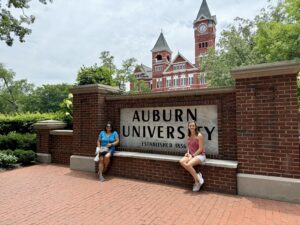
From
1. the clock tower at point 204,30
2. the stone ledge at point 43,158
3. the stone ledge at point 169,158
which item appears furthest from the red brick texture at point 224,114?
the clock tower at point 204,30

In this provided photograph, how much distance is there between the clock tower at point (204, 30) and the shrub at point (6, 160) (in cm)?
5503

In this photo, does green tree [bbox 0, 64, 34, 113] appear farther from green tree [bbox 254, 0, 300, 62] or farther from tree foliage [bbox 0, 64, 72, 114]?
green tree [bbox 254, 0, 300, 62]

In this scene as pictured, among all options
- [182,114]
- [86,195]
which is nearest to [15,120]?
[86,195]

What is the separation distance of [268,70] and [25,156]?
812cm

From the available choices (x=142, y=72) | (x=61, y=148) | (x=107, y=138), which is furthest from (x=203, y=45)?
(x=107, y=138)

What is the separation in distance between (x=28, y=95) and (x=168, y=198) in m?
60.2

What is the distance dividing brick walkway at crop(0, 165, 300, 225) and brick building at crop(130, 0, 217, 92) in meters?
48.1

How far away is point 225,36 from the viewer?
2311 cm

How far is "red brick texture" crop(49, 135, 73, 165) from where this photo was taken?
318 inches

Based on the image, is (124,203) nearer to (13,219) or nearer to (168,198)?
(168,198)

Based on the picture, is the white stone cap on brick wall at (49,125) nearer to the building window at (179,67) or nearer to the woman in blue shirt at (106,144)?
the woman in blue shirt at (106,144)

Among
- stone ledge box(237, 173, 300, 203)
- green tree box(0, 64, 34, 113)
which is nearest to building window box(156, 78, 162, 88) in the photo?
green tree box(0, 64, 34, 113)

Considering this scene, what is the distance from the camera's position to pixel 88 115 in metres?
7.09

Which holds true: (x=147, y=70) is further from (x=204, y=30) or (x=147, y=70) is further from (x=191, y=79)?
(x=204, y=30)
